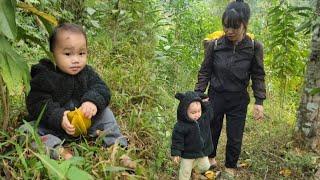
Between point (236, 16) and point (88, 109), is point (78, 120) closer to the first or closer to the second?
point (88, 109)

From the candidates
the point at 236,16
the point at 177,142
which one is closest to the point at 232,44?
the point at 236,16

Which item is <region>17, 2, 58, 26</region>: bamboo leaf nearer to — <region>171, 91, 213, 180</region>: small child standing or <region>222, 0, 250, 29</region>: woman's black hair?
<region>171, 91, 213, 180</region>: small child standing

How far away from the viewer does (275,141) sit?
477cm

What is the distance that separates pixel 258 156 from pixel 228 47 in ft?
Answer: 4.00

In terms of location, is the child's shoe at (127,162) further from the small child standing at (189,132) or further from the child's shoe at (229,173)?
the child's shoe at (229,173)

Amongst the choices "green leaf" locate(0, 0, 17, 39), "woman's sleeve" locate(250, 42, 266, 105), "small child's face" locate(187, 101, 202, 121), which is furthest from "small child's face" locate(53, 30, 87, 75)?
"woman's sleeve" locate(250, 42, 266, 105)

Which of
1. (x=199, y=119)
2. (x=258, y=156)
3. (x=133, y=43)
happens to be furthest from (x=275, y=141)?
(x=133, y=43)

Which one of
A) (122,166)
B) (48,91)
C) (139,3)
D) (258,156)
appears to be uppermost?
(139,3)

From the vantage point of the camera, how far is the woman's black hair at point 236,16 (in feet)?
12.3

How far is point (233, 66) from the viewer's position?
13.0 feet

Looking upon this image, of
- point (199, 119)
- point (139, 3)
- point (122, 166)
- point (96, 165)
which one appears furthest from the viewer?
point (139, 3)

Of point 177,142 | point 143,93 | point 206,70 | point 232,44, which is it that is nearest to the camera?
point 177,142

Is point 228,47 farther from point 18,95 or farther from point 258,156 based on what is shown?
point 18,95

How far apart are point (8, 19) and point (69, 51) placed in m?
0.72
